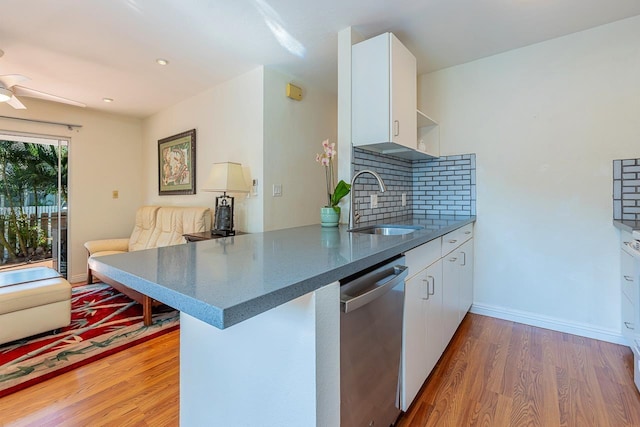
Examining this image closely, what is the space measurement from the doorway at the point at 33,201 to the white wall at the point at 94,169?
11 cm

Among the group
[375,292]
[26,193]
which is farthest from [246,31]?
[26,193]

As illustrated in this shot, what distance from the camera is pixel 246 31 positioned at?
218 centimetres

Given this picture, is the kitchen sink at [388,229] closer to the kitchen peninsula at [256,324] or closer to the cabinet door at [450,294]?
the cabinet door at [450,294]

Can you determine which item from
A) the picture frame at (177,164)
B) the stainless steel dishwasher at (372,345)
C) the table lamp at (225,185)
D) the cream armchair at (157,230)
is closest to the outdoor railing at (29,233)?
the cream armchair at (157,230)

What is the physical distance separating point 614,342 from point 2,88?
Answer: 17.1 ft

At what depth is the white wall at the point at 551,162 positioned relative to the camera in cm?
215

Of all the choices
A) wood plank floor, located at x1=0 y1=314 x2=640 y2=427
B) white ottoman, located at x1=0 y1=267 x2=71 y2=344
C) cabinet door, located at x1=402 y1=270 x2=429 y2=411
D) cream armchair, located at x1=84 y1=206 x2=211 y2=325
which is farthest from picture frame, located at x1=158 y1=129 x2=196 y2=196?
Answer: cabinet door, located at x1=402 y1=270 x2=429 y2=411

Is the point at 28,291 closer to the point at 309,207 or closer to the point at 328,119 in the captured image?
the point at 309,207

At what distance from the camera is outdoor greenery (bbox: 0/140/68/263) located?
3.71 m

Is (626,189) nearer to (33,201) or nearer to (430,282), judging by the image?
(430,282)

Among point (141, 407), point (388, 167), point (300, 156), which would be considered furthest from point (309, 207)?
point (141, 407)

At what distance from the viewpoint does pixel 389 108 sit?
1.95 meters

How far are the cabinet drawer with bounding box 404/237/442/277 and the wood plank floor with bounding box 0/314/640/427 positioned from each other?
0.71 meters

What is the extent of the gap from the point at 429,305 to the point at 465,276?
101 cm
